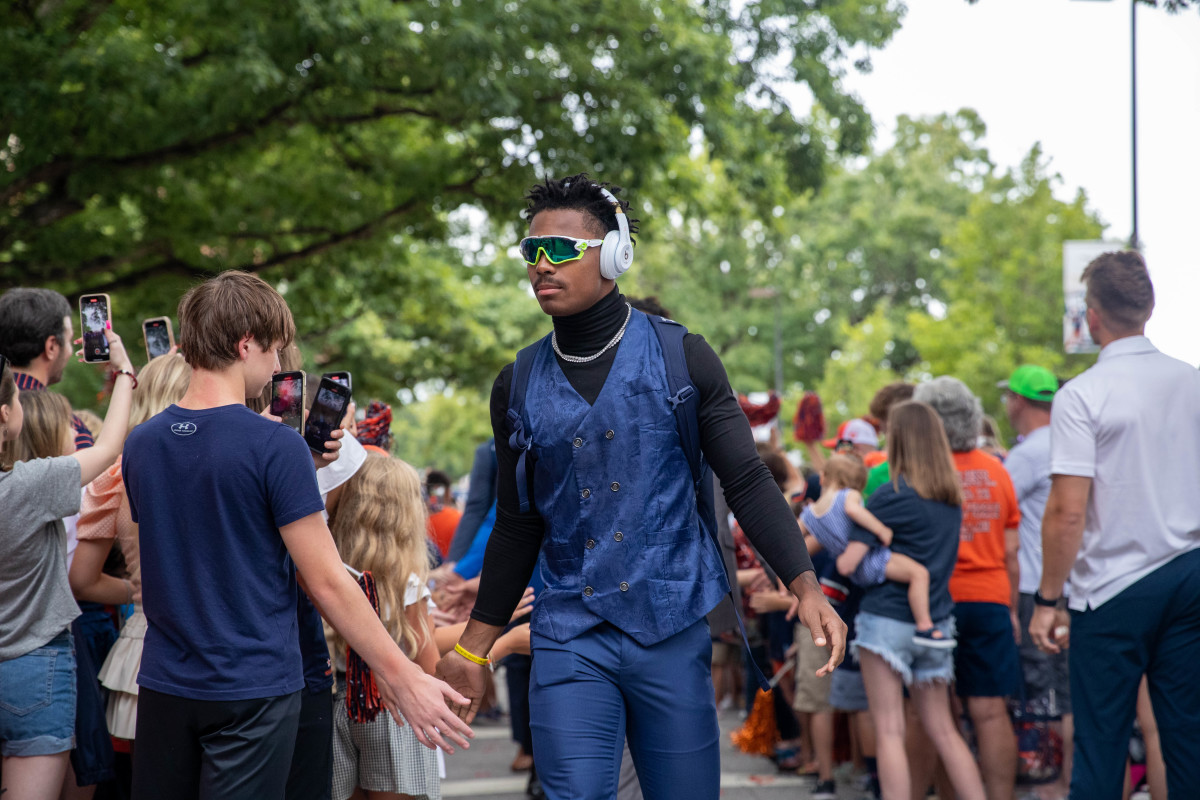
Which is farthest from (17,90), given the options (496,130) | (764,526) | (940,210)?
(940,210)

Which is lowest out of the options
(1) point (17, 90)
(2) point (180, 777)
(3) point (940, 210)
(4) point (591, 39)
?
(2) point (180, 777)

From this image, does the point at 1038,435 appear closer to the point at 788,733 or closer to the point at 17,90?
the point at 788,733

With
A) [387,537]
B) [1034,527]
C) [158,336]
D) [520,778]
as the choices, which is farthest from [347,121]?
[387,537]

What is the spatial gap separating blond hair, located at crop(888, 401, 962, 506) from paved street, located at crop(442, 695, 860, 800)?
7.56ft

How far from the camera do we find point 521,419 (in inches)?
131

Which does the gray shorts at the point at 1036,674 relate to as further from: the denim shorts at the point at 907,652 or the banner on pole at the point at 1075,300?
the banner on pole at the point at 1075,300

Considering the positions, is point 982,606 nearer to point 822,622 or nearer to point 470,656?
point 822,622

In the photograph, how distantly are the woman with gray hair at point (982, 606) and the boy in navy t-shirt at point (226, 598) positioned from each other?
3670mm

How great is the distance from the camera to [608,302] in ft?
11.0

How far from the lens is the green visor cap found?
670 cm

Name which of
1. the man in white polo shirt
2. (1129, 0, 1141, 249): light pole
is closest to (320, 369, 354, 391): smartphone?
the man in white polo shirt

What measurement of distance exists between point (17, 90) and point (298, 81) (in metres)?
2.18

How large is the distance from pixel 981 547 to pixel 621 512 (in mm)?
3340

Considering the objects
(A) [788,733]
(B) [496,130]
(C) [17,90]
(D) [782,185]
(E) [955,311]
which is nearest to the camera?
(A) [788,733]
